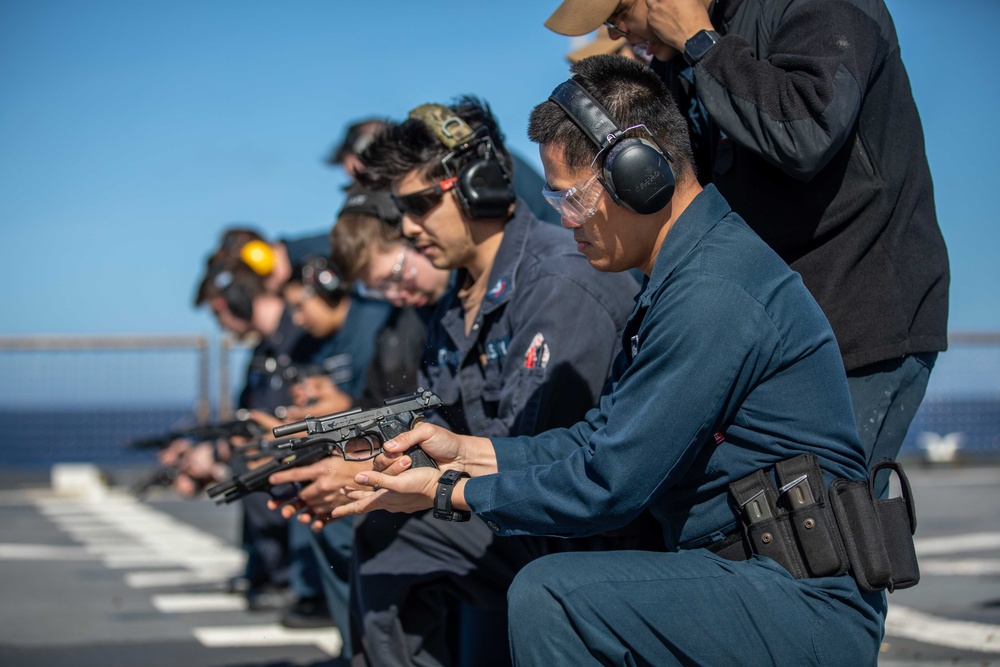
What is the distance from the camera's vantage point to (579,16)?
299cm

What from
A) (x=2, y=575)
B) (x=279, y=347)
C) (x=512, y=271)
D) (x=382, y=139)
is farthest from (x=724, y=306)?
(x=2, y=575)

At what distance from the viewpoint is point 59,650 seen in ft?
15.9

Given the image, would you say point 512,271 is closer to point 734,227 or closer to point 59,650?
point 734,227

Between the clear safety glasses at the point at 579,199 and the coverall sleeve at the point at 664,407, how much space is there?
35 centimetres

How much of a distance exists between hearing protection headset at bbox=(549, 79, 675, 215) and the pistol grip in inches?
31.8

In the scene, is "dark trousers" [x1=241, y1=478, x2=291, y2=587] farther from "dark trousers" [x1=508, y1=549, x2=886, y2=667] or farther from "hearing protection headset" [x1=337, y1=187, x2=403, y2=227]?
"dark trousers" [x1=508, y1=549, x2=886, y2=667]

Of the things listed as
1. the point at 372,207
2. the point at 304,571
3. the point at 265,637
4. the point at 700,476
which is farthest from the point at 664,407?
the point at 304,571

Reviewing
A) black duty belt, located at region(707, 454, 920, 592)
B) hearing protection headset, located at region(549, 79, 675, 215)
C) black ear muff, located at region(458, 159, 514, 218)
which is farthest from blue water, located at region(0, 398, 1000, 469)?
black duty belt, located at region(707, 454, 920, 592)

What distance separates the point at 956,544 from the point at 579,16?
595cm

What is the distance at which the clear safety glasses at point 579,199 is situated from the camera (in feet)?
7.98

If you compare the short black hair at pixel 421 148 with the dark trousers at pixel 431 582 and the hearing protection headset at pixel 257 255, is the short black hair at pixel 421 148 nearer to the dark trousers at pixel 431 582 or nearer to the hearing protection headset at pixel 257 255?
the dark trousers at pixel 431 582

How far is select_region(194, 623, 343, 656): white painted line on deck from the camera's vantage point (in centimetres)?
507

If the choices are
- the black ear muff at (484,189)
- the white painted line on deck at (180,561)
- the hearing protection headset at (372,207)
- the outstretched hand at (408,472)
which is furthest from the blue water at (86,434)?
the outstretched hand at (408,472)

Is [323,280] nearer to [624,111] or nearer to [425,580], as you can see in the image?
[425,580]
